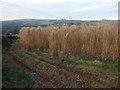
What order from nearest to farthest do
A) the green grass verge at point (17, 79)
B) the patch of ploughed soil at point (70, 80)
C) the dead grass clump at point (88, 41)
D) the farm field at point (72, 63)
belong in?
1. the patch of ploughed soil at point (70, 80)
2. the green grass verge at point (17, 79)
3. the farm field at point (72, 63)
4. the dead grass clump at point (88, 41)

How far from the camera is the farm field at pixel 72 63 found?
33.3 feet

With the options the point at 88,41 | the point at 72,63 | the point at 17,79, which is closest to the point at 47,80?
the point at 17,79

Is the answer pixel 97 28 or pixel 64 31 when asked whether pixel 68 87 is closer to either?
pixel 97 28

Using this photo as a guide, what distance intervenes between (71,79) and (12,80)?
2785mm

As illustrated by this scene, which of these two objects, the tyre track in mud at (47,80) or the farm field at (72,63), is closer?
the tyre track in mud at (47,80)

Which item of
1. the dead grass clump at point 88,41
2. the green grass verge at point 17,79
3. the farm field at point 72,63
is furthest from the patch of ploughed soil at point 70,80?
the dead grass clump at point 88,41

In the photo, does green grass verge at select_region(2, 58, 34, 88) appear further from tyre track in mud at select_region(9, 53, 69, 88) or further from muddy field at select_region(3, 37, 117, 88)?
tyre track in mud at select_region(9, 53, 69, 88)

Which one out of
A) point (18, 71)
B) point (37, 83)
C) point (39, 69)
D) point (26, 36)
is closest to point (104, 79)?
point (37, 83)

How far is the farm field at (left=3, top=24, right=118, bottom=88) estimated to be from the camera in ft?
33.3

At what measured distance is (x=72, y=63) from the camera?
14.4 metres

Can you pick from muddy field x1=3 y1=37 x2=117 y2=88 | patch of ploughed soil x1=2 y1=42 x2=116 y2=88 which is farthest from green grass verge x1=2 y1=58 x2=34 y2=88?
patch of ploughed soil x1=2 y1=42 x2=116 y2=88

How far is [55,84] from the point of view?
9836 millimetres

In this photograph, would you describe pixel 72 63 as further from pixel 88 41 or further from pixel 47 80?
pixel 47 80

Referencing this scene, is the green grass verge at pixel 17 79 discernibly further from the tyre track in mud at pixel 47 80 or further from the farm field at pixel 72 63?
the tyre track in mud at pixel 47 80
